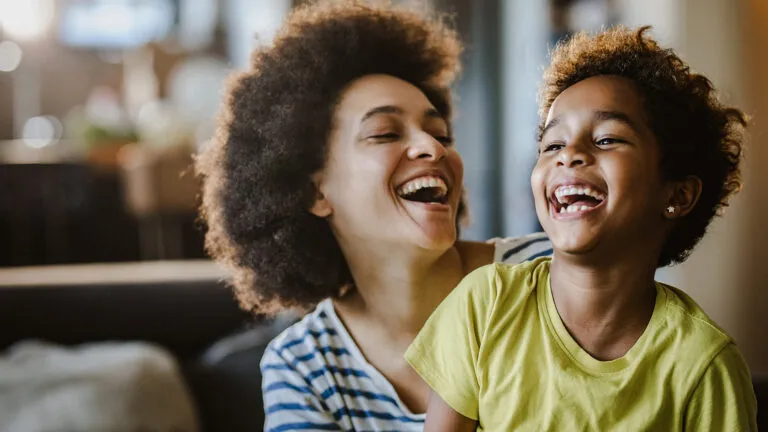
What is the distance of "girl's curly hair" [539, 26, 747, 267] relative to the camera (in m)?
0.47

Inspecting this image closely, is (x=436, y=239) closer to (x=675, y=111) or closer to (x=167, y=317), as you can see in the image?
(x=675, y=111)

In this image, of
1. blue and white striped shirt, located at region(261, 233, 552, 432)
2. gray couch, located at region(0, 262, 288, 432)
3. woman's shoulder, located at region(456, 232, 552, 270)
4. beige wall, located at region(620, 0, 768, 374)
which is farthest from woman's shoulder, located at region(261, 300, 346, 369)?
beige wall, located at region(620, 0, 768, 374)

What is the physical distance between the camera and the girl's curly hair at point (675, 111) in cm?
47

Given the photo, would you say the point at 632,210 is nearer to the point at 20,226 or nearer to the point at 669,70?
the point at 669,70

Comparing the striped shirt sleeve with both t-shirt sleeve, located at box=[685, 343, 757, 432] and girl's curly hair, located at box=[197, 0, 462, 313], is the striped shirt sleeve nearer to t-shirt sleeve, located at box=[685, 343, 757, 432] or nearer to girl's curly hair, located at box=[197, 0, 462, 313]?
girl's curly hair, located at box=[197, 0, 462, 313]

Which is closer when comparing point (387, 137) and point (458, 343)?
point (458, 343)

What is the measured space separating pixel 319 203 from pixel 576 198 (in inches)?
11.0

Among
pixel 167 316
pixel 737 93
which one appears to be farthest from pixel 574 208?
pixel 737 93

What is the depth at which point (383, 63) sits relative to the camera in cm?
68

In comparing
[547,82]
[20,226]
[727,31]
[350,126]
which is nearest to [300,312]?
[350,126]

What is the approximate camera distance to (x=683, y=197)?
476mm

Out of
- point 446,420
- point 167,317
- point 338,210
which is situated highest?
point 338,210

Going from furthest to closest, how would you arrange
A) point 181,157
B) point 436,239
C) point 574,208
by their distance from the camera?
point 181,157, point 436,239, point 574,208

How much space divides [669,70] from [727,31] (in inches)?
41.2
